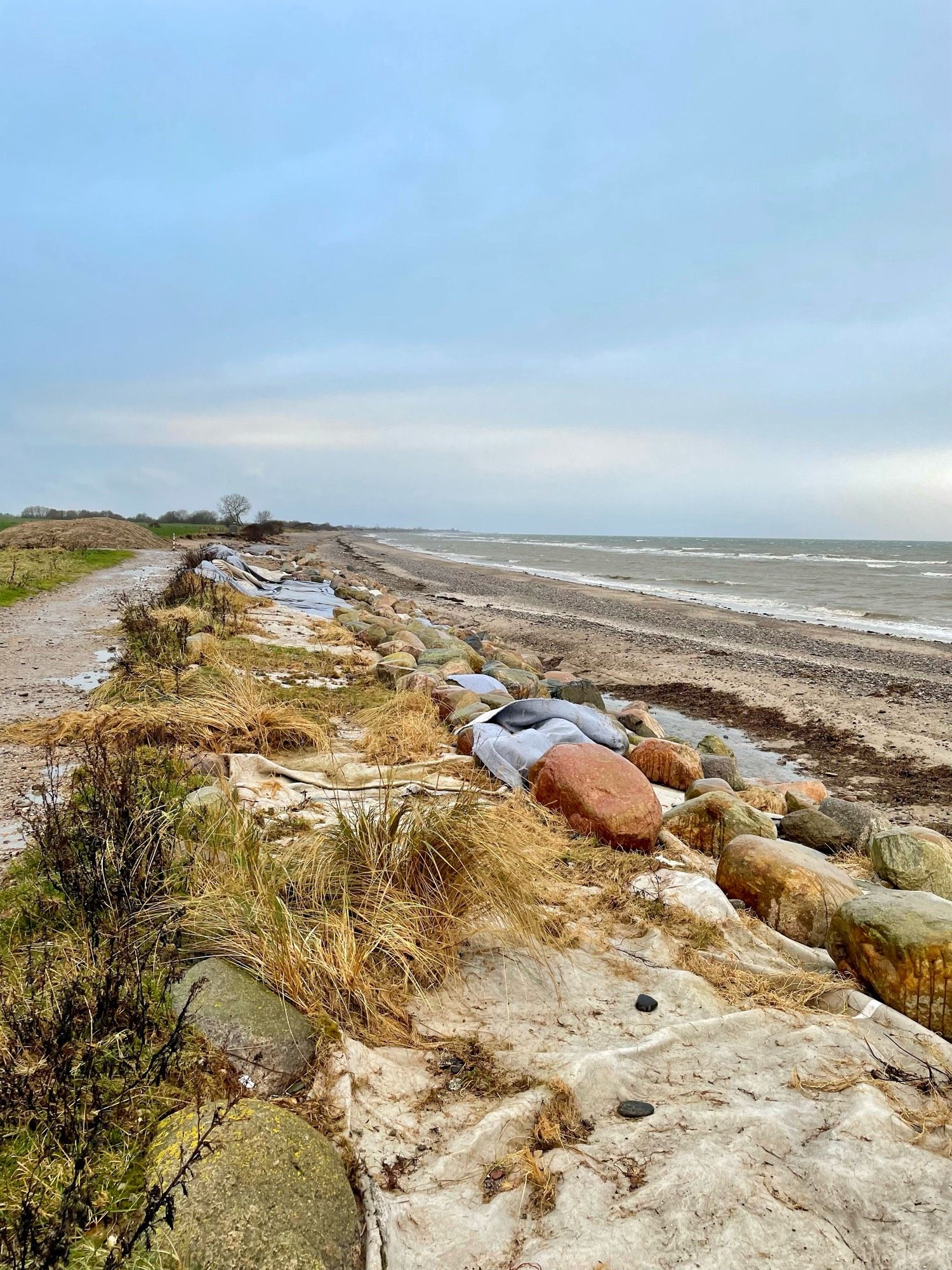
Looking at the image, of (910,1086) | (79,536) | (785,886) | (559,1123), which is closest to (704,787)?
(785,886)

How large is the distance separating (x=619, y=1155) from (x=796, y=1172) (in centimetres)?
51

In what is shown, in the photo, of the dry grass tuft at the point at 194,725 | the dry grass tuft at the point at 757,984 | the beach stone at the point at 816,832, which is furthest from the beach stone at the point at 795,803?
the dry grass tuft at the point at 194,725

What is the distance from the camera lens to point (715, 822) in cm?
512

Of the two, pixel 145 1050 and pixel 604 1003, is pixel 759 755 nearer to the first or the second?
pixel 604 1003

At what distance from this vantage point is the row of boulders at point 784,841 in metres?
3.14

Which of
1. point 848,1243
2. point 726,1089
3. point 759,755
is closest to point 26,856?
point 726,1089

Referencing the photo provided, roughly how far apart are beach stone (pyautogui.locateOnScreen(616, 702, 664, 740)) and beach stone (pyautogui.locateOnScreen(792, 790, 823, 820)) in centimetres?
241

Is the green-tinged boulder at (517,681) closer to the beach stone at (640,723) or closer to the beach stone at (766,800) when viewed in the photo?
the beach stone at (640,723)

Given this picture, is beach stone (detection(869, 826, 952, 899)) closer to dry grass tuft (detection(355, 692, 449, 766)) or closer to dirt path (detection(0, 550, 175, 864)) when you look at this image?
dry grass tuft (detection(355, 692, 449, 766))

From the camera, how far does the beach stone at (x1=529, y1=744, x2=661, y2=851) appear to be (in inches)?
183

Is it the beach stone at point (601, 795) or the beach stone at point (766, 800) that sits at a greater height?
the beach stone at point (601, 795)

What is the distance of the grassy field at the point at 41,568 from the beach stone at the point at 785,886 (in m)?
14.7

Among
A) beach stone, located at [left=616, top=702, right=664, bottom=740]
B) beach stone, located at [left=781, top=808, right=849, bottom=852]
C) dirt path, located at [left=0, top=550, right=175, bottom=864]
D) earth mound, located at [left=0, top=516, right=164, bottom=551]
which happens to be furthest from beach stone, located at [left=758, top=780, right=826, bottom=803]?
earth mound, located at [left=0, top=516, right=164, bottom=551]

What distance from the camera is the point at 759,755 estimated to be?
9352mm
